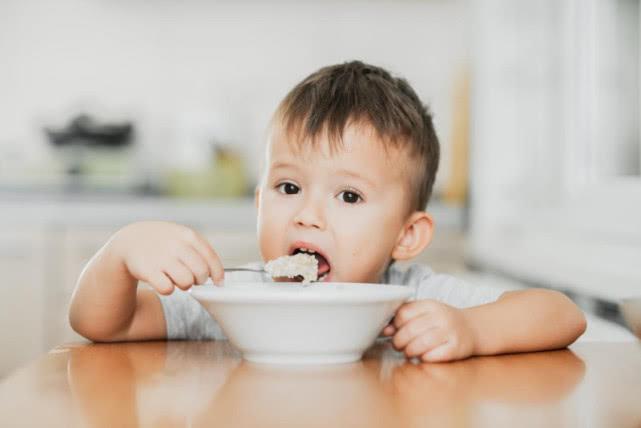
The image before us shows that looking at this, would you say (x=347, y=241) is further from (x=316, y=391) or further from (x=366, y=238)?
(x=316, y=391)

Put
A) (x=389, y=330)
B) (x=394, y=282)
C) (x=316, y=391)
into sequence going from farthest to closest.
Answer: (x=394, y=282) < (x=389, y=330) < (x=316, y=391)

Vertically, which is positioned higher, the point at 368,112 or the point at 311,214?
the point at 368,112

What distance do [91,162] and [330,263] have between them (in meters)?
2.33

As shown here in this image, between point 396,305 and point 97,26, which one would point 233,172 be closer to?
point 97,26

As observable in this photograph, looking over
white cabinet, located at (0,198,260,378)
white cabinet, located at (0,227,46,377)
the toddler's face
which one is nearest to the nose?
the toddler's face

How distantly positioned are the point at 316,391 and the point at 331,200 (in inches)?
20.3

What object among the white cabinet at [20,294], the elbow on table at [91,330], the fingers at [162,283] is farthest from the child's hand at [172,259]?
the white cabinet at [20,294]

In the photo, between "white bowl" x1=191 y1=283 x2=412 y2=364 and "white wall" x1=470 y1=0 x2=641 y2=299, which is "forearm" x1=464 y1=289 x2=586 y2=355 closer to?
"white bowl" x1=191 y1=283 x2=412 y2=364

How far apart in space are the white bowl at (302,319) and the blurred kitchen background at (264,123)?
2.38 ft

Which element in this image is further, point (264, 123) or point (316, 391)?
point (264, 123)

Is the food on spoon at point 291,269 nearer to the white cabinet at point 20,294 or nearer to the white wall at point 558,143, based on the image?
the white wall at point 558,143

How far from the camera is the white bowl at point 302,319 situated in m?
0.85

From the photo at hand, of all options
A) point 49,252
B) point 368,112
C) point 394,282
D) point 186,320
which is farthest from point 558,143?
point 49,252

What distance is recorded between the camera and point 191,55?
368 cm
